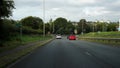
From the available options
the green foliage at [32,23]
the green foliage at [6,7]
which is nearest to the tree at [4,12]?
the green foliage at [6,7]

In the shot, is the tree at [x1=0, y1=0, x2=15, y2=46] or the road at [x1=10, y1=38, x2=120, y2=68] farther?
the tree at [x1=0, y1=0, x2=15, y2=46]

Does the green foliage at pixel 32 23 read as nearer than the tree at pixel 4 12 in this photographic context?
No

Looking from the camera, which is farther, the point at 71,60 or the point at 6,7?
the point at 6,7

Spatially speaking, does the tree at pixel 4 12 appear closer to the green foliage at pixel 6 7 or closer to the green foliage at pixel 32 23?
the green foliage at pixel 6 7

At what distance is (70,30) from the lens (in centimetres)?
19862

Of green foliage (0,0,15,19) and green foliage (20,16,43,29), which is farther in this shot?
green foliage (20,16,43,29)

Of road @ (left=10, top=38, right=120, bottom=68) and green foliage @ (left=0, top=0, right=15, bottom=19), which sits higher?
green foliage @ (left=0, top=0, right=15, bottom=19)

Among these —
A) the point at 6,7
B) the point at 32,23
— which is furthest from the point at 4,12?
the point at 32,23

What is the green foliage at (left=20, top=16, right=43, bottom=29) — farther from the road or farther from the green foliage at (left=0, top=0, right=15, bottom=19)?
the road

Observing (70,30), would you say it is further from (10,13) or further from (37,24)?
(10,13)

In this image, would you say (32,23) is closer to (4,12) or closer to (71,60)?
(4,12)

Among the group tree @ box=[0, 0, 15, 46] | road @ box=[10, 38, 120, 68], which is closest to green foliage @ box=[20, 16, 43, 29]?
tree @ box=[0, 0, 15, 46]

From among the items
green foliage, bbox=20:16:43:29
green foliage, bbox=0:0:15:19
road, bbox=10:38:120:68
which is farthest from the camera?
green foliage, bbox=20:16:43:29

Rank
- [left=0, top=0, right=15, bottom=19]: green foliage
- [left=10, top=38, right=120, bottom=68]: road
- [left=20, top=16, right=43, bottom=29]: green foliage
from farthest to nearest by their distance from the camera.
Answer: [left=20, top=16, right=43, bottom=29]: green foliage, [left=0, top=0, right=15, bottom=19]: green foliage, [left=10, top=38, right=120, bottom=68]: road
